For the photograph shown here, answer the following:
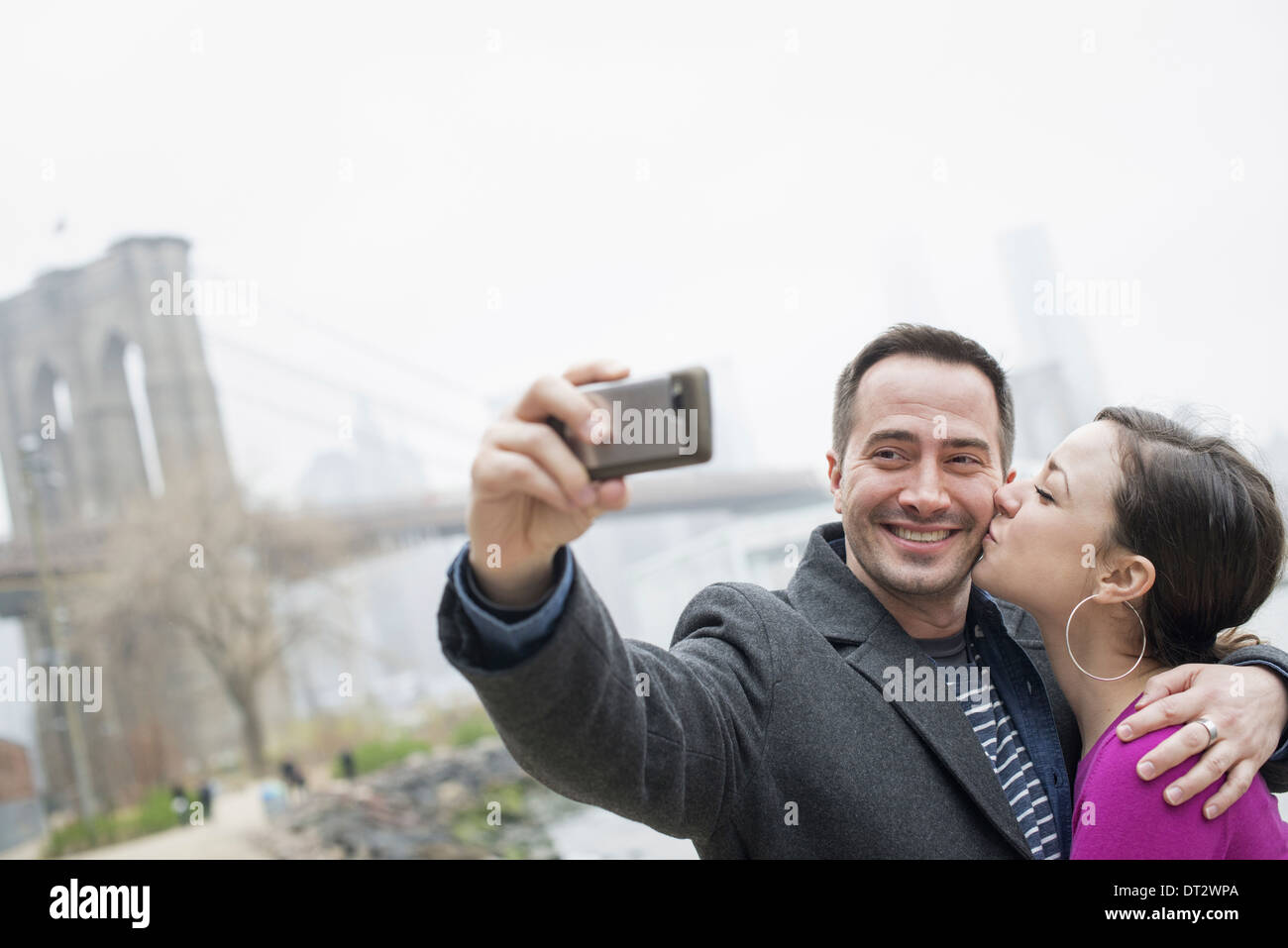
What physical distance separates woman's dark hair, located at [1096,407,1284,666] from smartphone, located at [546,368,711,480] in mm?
728

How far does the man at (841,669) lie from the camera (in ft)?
2.55

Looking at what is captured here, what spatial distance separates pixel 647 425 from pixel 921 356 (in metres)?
0.74

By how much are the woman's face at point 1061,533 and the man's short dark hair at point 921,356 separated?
0.48ft

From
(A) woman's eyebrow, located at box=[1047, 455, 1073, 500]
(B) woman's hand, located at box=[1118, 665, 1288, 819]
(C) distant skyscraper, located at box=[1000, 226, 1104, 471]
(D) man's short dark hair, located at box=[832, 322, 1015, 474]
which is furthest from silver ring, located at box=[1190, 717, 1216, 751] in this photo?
(C) distant skyscraper, located at box=[1000, 226, 1104, 471]

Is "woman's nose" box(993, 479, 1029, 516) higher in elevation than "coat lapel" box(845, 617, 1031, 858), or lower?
higher

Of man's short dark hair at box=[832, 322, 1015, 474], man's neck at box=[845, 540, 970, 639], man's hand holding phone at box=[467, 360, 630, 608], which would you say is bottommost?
man's neck at box=[845, 540, 970, 639]

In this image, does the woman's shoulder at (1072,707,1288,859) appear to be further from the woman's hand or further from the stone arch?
the stone arch

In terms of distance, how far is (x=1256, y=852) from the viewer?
109 cm

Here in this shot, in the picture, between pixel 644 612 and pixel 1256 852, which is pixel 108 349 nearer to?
pixel 644 612

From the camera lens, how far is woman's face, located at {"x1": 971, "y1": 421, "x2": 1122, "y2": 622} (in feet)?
3.98

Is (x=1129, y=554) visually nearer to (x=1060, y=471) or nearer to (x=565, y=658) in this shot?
(x=1060, y=471)

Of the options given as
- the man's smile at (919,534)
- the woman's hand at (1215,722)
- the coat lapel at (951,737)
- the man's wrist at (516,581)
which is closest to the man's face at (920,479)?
the man's smile at (919,534)

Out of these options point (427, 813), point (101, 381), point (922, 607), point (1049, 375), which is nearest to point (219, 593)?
point (427, 813)
